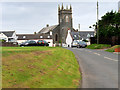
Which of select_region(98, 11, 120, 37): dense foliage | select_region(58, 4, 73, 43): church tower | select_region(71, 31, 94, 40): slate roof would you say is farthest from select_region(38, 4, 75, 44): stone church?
select_region(98, 11, 120, 37): dense foliage

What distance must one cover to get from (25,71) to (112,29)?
47199 millimetres

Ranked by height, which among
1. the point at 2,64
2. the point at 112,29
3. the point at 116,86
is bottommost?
the point at 116,86

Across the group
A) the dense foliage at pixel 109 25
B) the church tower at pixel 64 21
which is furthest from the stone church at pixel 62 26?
the dense foliage at pixel 109 25

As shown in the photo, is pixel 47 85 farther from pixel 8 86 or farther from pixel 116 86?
pixel 116 86

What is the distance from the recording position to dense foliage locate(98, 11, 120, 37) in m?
52.9

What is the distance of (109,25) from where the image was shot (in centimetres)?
5956

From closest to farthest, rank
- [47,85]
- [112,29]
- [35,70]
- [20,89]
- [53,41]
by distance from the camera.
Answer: [20,89]
[47,85]
[35,70]
[112,29]
[53,41]

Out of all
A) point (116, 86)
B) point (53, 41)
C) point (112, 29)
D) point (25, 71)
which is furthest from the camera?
point (53, 41)

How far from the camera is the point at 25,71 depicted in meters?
10.5

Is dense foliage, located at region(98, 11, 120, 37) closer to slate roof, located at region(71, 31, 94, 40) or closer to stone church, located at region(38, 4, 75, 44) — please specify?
slate roof, located at region(71, 31, 94, 40)

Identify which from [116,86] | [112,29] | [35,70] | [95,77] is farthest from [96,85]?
[112,29]

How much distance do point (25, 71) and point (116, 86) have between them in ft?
13.6

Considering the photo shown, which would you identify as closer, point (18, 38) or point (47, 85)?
point (47, 85)

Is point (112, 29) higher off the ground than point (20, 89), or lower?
higher
